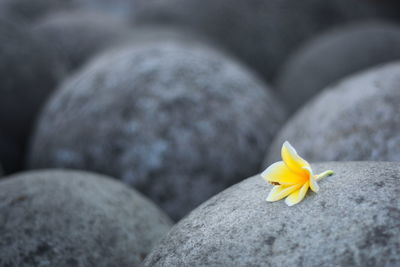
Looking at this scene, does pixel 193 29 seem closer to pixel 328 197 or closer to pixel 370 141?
pixel 370 141

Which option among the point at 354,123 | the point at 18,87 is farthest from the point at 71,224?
the point at 18,87

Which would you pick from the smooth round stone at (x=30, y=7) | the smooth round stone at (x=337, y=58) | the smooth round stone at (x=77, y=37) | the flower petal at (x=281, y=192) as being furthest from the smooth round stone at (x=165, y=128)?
the smooth round stone at (x=30, y=7)

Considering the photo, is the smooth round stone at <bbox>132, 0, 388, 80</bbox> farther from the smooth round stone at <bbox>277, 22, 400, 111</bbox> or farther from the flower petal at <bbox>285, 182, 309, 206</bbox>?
the flower petal at <bbox>285, 182, 309, 206</bbox>

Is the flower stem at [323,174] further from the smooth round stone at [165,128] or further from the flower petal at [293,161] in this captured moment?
the smooth round stone at [165,128]

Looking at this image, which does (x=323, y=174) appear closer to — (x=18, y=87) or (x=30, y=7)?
(x=18, y=87)

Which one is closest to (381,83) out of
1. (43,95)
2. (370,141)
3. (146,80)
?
(370,141)

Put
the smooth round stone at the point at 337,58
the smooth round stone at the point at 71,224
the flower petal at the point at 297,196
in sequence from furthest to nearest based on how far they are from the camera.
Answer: the smooth round stone at the point at 337,58, the smooth round stone at the point at 71,224, the flower petal at the point at 297,196
